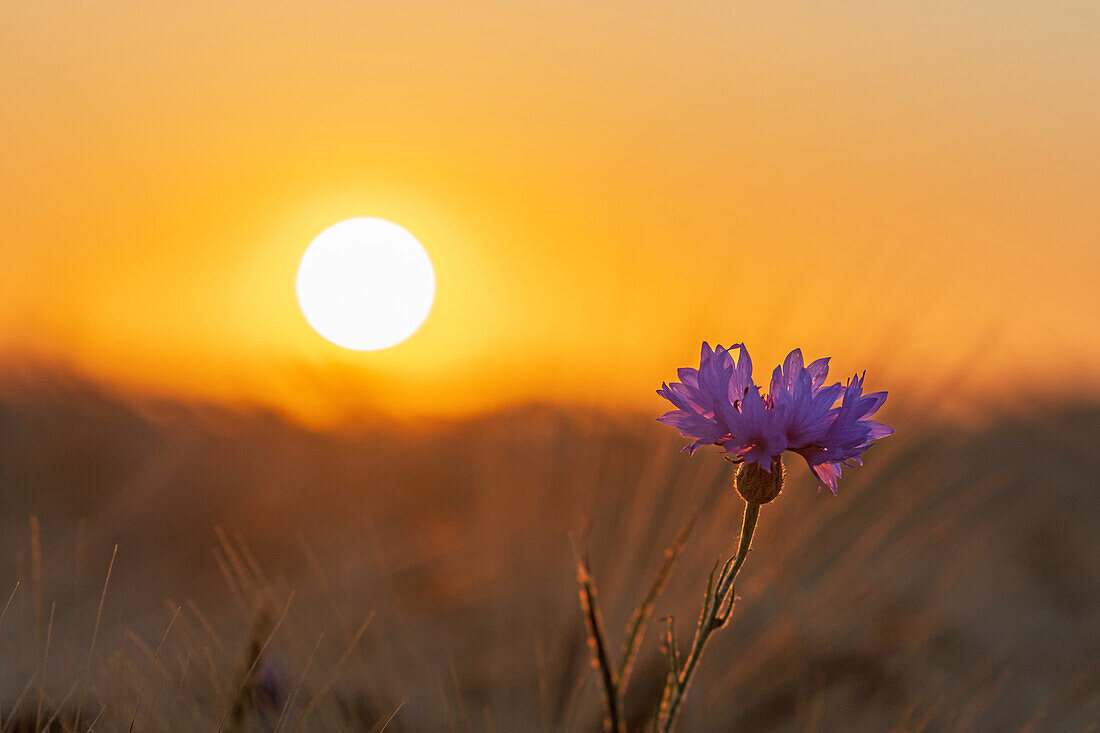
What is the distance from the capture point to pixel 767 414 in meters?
0.55

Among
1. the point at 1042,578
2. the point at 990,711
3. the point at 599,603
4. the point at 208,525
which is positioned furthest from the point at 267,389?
the point at 1042,578

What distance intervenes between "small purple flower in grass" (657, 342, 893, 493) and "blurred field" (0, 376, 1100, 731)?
506 millimetres

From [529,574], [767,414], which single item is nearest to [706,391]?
[767,414]

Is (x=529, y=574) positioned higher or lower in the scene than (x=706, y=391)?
lower

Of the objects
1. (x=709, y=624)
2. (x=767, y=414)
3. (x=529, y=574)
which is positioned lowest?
(x=529, y=574)

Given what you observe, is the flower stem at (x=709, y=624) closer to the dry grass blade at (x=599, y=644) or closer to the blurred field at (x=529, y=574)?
the dry grass blade at (x=599, y=644)

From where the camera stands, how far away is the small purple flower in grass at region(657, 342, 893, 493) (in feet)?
1.80

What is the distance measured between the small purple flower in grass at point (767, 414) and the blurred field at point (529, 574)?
1.66 feet

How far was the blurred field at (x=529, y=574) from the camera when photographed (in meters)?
1.24

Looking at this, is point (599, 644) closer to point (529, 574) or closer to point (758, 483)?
point (758, 483)

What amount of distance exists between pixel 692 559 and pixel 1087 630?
2.57 ft

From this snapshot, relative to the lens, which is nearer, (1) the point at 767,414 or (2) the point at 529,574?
(1) the point at 767,414

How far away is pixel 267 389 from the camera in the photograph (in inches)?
75.2

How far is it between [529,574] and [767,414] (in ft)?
3.61
